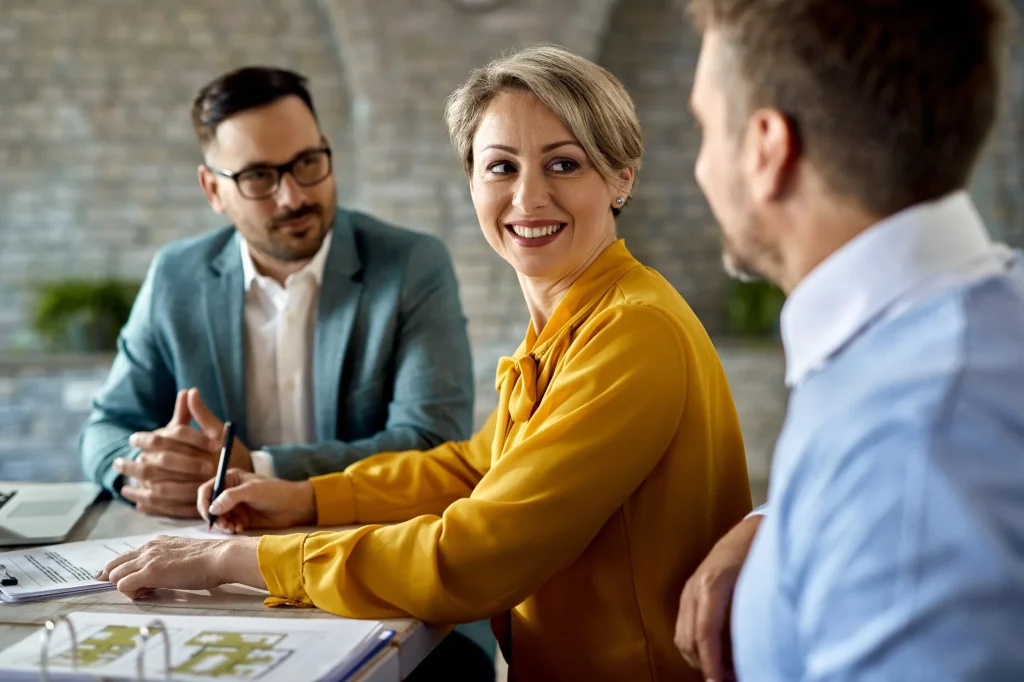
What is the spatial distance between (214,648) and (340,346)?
3.88ft

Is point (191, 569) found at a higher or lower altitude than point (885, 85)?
lower

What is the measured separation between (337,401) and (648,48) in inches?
146

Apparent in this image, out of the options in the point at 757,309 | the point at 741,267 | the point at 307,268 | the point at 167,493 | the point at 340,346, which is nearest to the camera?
the point at 741,267

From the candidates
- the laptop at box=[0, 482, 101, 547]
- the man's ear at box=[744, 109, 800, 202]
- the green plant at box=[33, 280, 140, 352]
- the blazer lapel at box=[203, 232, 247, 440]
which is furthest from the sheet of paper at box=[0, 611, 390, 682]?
the green plant at box=[33, 280, 140, 352]

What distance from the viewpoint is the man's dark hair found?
7.91ft

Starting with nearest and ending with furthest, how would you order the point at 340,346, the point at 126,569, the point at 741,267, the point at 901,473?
the point at 901,473, the point at 741,267, the point at 126,569, the point at 340,346

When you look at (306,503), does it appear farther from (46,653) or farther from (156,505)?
(46,653)

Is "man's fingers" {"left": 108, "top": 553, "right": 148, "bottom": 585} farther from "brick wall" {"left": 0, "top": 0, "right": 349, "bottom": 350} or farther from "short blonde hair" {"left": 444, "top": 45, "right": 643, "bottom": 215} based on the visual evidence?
"brick wall" {"left": 0, "top": 0, "right": 349, "bottom": 350}

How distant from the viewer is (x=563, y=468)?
1293mm

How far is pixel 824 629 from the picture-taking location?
0.77m

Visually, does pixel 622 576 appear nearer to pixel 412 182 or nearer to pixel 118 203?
pixel 412 182

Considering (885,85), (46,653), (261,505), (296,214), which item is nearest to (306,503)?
(261,505)

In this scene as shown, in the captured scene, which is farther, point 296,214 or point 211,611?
point 296,214

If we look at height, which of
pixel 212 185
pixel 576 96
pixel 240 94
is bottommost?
pixel 212 185
